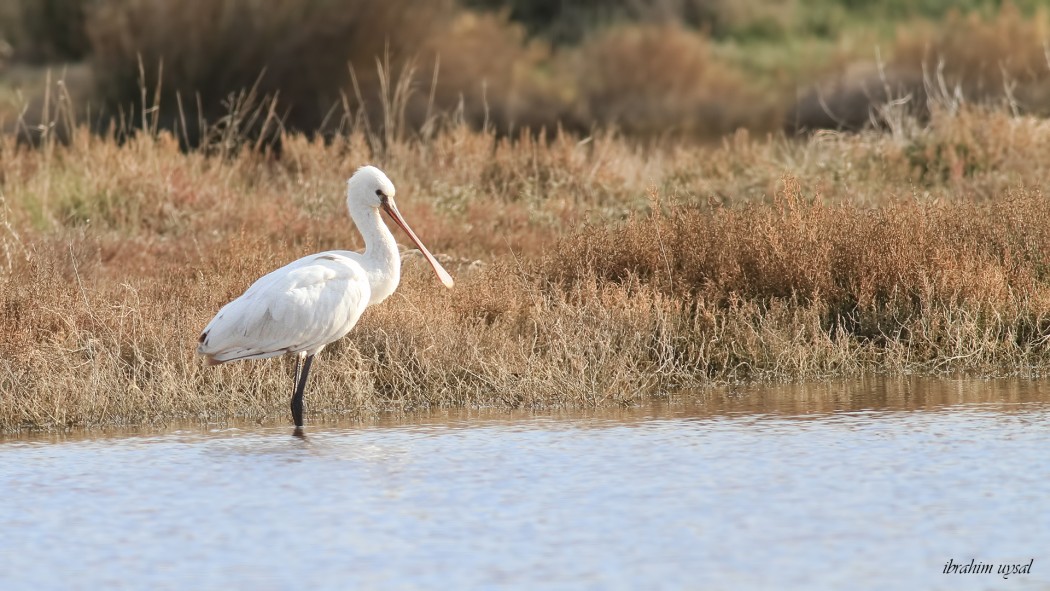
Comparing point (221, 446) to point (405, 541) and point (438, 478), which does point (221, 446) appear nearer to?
point (438, 478)

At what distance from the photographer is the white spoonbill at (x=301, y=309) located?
844 cm

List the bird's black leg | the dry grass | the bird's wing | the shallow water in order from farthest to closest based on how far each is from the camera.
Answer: the dry grass < the bird's black leg < the bird's wing < the shallow water

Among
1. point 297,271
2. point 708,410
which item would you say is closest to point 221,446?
point 297,271

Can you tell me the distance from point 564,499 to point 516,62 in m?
19.5

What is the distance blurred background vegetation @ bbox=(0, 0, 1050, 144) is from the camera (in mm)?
20391

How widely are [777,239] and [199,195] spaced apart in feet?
19.4

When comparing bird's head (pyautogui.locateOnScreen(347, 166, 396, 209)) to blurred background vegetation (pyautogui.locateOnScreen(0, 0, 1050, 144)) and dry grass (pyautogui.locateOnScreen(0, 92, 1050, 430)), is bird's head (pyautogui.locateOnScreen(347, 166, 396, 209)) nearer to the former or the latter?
dry grass (pyautogui.locateOnScreen(0, 92, 1050, 430))

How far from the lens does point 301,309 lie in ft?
27.7

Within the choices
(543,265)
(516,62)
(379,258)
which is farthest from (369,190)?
(516,62)
